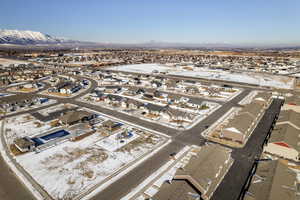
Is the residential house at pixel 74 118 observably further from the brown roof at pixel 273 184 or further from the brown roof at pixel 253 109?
the brown roof at pixel 253 109

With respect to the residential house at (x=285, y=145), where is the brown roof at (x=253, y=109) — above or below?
above

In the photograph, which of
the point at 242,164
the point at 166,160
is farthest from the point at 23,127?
the point at 242,164

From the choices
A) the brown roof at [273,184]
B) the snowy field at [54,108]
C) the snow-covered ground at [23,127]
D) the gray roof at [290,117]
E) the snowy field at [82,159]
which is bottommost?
the snowy field at [82,159]

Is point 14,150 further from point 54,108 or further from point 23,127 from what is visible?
point 54,108

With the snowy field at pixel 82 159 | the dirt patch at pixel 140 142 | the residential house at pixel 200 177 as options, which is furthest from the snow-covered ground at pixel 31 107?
the residential house at pixel 200 177

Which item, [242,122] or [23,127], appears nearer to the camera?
[242,122]

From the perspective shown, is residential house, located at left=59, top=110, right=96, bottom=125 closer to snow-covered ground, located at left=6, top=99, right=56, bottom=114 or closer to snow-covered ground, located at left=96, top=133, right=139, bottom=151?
snow-covered ground, located at left=96, top=133, right=139, bottom=151

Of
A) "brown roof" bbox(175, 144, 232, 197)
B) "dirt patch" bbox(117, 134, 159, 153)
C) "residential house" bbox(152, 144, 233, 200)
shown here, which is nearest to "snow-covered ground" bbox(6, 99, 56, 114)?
"dirt patch" bbox(117, 134, 159, 153)

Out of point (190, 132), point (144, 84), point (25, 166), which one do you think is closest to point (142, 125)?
point (190, 132)
